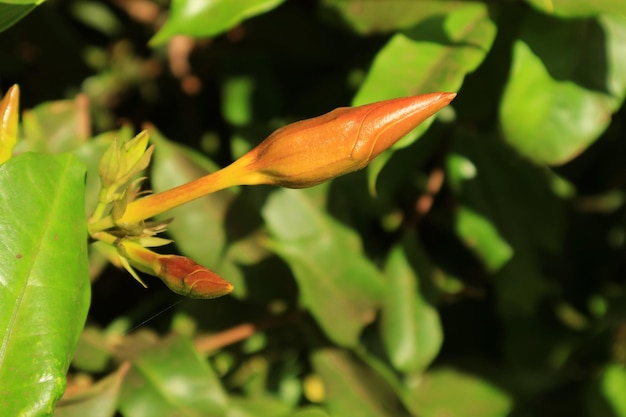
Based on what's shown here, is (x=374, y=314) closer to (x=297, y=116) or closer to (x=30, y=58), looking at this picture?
(x=297, y=116)

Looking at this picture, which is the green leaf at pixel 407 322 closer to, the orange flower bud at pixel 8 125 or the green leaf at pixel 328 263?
the green leaf at pixel 328 263

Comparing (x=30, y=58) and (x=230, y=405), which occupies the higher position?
(x=30, y=58)

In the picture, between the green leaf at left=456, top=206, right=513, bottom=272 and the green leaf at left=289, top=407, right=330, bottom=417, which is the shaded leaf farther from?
the green leaf at left=289, top=407, right=330, bottom=417

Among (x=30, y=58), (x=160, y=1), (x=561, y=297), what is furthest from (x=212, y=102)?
(x=561, y=297)

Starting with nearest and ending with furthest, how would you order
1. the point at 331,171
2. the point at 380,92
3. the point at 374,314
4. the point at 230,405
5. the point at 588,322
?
the point at 331,171
the point at 380,92
the point at 230,405
the point at 374,314
the point at 588,322

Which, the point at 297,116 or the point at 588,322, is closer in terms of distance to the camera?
the point at 297,116

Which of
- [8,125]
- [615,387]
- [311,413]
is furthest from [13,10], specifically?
[615,387]

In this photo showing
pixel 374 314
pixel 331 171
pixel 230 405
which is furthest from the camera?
pixel 374 314
